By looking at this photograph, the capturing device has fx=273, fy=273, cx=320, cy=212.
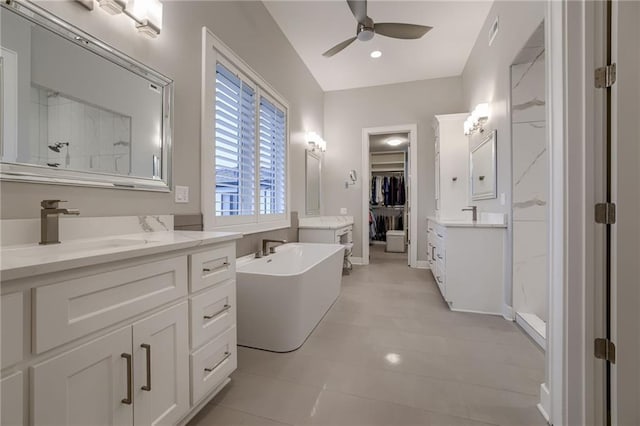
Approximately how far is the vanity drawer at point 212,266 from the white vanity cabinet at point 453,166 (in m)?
3.45

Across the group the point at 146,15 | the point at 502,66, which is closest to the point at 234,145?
the point at 146,15

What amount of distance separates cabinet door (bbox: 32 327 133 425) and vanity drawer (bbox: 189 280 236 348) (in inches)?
12.6

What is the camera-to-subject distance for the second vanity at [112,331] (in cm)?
69

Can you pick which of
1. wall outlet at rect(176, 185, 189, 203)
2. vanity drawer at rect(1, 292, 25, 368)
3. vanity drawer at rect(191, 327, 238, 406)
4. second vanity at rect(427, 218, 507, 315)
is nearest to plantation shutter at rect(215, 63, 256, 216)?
wall outlet at rect(176, 185, 189, 203)

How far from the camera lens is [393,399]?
1.48 metres

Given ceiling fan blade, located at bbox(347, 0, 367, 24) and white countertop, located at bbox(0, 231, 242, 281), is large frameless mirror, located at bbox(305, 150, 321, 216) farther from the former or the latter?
white countertop, located at bbox(0, 231, 242, 281)

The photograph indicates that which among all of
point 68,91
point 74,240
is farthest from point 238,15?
point 74,240

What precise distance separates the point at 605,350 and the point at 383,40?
147 inches

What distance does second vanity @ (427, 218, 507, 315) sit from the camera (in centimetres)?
267

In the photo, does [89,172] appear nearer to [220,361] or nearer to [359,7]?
[220,361]

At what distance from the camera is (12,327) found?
0.66 m

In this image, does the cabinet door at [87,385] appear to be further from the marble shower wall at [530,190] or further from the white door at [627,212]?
the marble shower wall at [530,190]

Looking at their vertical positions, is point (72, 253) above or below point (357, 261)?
above

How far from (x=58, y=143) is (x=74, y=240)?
429 mm
